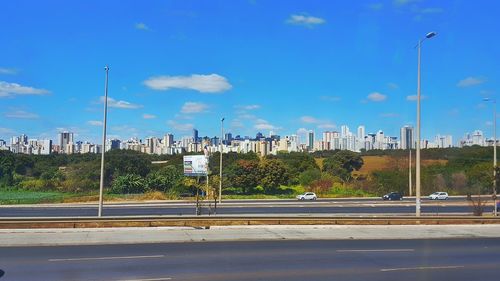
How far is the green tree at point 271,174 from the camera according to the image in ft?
230

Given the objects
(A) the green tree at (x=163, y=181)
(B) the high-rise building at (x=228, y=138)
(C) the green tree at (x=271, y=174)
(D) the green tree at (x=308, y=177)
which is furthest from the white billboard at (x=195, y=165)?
(B) the high-rise building at (x=228, y=138)

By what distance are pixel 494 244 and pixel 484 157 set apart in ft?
235

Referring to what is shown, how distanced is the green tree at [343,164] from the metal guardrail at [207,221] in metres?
60.4

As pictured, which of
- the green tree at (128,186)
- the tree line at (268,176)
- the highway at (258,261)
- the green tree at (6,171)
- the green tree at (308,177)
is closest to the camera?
the highway at (258,261)

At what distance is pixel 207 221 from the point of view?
23.3 metres

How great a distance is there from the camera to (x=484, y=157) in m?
82.9

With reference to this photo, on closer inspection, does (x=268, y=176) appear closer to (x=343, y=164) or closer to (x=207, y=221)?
(x=343, y=164)

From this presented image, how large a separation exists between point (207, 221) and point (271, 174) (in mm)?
47307

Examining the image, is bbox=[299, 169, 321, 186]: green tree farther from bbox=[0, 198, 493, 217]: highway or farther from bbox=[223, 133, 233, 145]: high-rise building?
bbox=[223, 133, 233, 145]: high-rise building

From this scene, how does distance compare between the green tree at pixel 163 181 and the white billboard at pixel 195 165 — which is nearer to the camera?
the white billboard at pixel 195 165

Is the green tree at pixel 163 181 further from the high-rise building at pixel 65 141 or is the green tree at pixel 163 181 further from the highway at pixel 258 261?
the high-rise building at pixel 65 141

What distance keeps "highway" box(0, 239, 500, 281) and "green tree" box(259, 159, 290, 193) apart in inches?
2045

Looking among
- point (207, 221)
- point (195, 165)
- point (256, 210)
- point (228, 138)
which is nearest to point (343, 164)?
point (195, 165)

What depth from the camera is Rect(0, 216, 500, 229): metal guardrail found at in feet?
70.7
